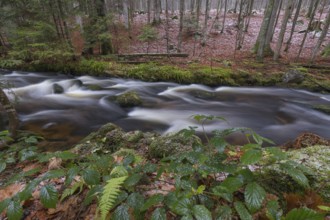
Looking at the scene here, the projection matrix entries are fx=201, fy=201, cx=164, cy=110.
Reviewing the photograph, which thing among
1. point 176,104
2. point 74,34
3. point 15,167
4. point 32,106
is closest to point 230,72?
point 176,104

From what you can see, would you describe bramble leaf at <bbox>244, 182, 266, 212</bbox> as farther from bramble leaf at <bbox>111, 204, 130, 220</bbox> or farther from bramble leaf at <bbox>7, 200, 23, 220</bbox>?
bramble leaf at <bbox>7, 200, 23, 220</bbox>

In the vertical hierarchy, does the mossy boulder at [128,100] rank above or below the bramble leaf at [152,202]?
below

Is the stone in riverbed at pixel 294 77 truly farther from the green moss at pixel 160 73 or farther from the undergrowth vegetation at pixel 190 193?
the undergrowth vegetation at pixel 190 193

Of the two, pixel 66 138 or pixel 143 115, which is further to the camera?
pixel 143 115

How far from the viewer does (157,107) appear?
7.20m

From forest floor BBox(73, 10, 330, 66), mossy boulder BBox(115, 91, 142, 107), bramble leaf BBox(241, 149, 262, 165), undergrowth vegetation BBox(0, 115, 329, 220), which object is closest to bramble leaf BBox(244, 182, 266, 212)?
undergrowth vegetation BBox(0, 115, 329, 220)

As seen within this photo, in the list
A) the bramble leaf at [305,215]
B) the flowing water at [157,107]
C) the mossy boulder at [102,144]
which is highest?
the bramble leaf at [305,215]

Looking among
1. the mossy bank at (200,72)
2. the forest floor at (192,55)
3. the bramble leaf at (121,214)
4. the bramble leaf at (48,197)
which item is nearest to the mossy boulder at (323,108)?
the mossy bank at (200,72)

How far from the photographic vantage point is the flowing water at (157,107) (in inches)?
223

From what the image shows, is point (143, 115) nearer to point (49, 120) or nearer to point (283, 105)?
point (49, 120)

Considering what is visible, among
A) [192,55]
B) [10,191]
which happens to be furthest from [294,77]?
[10,191]

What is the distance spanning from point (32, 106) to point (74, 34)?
1236 centimetres

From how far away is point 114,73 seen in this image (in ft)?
33.5

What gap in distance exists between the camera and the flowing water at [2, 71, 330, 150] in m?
5.67
